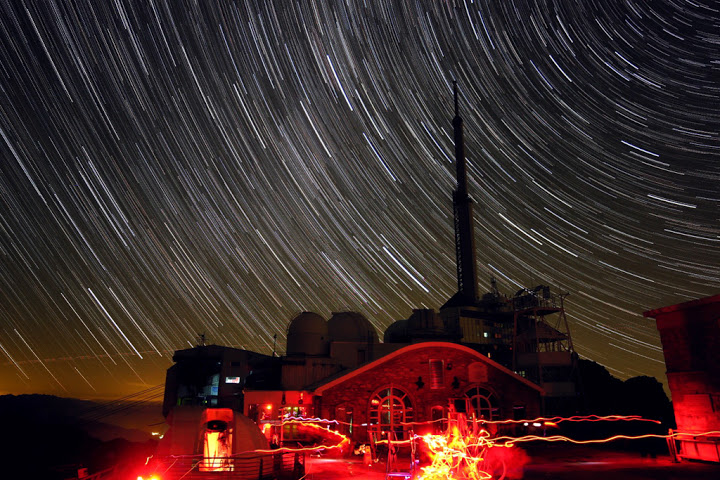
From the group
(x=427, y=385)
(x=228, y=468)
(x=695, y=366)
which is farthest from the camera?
(x=427, y=385)

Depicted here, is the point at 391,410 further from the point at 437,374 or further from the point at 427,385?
the point at 437,374

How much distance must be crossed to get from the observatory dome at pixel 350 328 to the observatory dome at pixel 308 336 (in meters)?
1.48

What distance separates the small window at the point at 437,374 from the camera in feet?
79.8

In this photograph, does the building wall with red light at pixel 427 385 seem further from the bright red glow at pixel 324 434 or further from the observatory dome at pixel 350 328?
the observatory dome at pixel 350 328

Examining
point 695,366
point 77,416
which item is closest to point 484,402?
point 695,366

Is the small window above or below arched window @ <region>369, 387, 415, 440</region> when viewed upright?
above

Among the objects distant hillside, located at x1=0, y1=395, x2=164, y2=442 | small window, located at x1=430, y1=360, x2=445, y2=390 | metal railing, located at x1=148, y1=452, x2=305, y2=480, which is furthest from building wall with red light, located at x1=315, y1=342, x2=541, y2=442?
distant hillside, located at x1=0, y1=395, x2=164, y2=442

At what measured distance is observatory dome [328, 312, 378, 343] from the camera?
3934 cm

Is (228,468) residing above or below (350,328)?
below

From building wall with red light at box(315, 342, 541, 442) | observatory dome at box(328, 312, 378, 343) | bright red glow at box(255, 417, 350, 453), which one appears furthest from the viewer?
observatory dome at box(328, 312, 378, 343)

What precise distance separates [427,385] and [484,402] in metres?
3.62

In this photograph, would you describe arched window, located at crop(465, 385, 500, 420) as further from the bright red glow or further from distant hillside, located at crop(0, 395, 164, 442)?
distant hillside, located at crop(0, 395, 164, 442)

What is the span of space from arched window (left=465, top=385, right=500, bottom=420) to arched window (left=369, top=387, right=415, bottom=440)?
3.62 metres

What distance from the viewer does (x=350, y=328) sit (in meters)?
39.7
